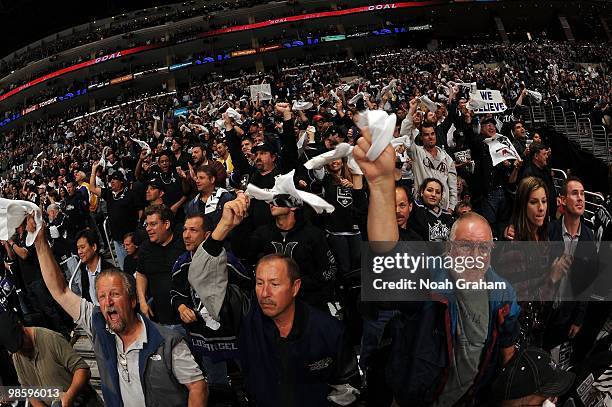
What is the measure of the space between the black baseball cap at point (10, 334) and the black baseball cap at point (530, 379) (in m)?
2.54

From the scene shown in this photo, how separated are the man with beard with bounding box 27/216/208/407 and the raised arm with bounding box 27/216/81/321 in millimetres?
513

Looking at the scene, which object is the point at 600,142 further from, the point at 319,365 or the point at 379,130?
the point at 379,130

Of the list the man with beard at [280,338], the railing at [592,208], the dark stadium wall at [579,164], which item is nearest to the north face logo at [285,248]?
the man with beard at [280,338]

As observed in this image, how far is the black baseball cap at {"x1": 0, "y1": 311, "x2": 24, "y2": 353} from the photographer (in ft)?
9.57

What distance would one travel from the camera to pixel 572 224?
11.5 feet

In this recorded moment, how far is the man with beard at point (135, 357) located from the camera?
2.54 meters

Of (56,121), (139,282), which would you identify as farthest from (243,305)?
(56,121)

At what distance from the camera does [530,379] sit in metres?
2.11

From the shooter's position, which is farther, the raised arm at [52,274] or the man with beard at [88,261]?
the man with beard at [88,261]

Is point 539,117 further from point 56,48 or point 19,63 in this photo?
point 19,63

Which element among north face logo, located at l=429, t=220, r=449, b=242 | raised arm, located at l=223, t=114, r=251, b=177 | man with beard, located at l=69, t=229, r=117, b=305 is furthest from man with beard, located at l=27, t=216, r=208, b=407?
raised arm, located at l=223, t=114, r=251, b=177

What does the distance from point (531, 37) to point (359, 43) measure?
15.8m

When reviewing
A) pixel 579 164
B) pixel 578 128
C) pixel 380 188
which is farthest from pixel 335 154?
pixel 578 128

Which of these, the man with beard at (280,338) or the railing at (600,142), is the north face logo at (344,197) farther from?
the railing at (600,142)
